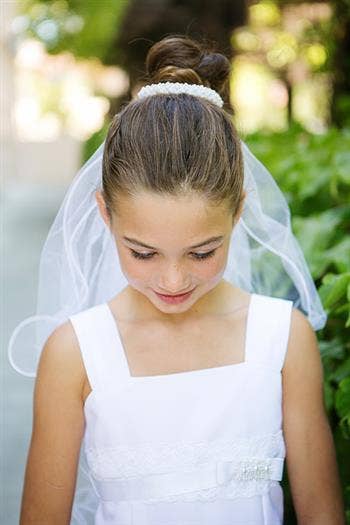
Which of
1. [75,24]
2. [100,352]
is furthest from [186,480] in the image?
[75,24]

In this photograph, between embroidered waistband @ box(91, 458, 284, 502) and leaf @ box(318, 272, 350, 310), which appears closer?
embroidered waistband @ box(91, 458, 284, 502)

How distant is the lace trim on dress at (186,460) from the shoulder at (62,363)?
19 centimetres

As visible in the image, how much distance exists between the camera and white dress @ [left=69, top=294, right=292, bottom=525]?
6.89ft

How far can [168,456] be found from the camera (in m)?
2.11

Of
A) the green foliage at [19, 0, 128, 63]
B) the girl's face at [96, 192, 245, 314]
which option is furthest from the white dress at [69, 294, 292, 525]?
the green foliage at [19, 0, 128, 63]

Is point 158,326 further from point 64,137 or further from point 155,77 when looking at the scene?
point 64,137

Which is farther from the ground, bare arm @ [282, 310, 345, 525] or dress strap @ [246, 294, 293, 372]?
dress strap @ [246, 294, 293, 372]

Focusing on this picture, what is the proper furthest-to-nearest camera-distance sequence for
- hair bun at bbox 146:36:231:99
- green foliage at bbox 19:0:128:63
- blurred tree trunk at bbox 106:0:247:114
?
blurred tree trunk at bbox 106:0:247:114
green foliage at bbox 19:0:128:63
hair bun at bbox 146:36:231:99

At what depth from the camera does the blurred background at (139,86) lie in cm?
306

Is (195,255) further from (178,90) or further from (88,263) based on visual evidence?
(88,263)

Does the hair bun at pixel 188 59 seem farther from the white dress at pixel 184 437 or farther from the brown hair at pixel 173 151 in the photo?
the white dress at pixel 184 437

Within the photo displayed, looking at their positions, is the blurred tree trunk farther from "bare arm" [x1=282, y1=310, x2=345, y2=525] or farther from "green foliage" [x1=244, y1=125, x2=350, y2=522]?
"bare arm" [x1=282, y1=310, x2=345, y2=525]

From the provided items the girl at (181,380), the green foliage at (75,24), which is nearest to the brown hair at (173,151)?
the girl at (181,380)

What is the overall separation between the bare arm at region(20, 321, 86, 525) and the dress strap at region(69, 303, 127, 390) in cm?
2
